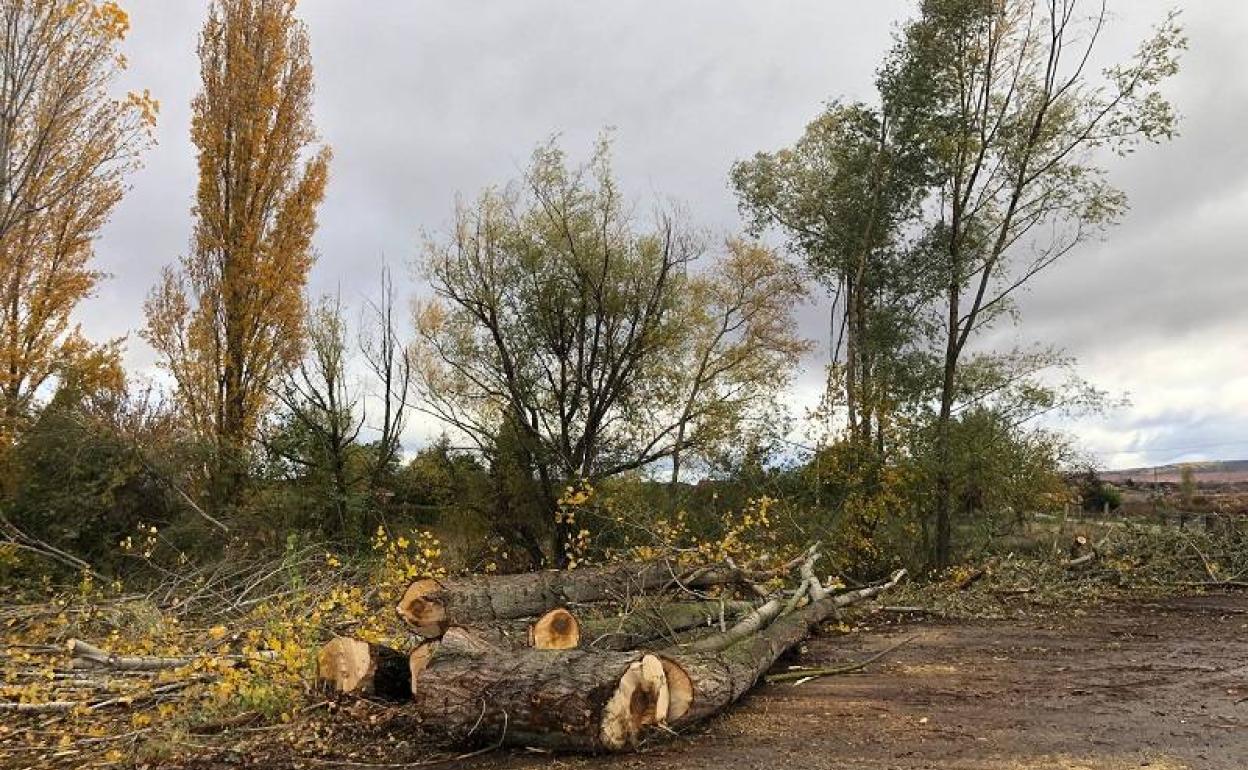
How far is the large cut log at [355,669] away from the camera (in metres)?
5.46

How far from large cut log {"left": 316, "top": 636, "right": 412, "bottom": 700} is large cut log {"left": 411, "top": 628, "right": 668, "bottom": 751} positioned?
2.02ft

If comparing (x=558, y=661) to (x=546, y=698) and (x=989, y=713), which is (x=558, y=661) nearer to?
(x=546, y=698)

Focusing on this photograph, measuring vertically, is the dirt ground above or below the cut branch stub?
below

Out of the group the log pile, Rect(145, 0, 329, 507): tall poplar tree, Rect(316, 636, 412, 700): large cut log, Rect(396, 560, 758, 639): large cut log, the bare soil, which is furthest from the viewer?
Rect(145, 0, 329, 507): tall poplar tree

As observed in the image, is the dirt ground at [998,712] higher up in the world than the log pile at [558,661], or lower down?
lower down

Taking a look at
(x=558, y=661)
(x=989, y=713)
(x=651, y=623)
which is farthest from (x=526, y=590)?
(x=989, y=713)

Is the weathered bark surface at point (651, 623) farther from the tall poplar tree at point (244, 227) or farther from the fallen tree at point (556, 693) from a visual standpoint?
the tall poplar tree at point (244, 227)

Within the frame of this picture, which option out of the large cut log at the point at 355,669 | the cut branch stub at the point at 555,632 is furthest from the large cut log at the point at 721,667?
the large cut log at the point at 355,669

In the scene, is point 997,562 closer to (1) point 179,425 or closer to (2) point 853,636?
(2) point 853,636

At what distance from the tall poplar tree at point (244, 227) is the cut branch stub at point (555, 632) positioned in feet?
32.7

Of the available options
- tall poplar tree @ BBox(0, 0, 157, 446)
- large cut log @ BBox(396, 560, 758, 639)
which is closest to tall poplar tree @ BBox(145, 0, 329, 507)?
tall poplar tree @ BBox(0, 0, 157, 446)

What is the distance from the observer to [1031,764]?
432cm

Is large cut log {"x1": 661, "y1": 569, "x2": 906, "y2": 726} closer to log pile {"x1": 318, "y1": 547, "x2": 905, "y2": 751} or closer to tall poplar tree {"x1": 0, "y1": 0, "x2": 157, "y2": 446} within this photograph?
log pile {"x1": 318, "y1": 547, "x2": 905, "y2": 751}

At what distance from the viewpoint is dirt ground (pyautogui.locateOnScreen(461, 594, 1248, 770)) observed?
4.51m
